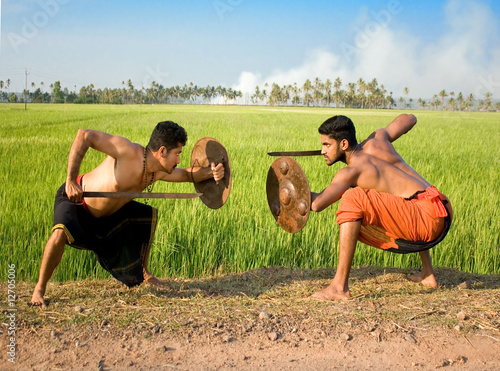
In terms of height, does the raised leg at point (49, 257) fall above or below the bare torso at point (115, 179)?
below

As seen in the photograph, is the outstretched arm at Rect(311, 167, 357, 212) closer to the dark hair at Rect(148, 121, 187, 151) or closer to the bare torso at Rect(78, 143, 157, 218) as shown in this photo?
the dark hair at Rect(148, 121, 187, 151)

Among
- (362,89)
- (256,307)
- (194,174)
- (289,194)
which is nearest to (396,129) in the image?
(289,194)

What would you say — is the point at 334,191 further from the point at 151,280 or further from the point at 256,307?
the point at 151,280

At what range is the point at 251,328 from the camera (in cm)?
268

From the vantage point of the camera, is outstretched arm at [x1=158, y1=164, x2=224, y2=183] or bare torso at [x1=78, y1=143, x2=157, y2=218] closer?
bare torso at [x1=78, y1=143, x2=157, y2=218]

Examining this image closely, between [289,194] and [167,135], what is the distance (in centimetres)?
83

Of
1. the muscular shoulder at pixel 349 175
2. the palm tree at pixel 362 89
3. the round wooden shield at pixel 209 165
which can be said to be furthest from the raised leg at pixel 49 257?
the palm tree at pixel 362 89

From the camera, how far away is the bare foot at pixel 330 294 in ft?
9.98

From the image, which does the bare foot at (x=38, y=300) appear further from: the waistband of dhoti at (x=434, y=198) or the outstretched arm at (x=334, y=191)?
the waistband of dhoti at (x=434, y=198)

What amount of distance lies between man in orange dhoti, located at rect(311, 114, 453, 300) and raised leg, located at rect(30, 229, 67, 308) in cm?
154

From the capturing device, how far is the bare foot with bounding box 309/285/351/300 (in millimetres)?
3041

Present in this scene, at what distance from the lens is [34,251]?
382 cm

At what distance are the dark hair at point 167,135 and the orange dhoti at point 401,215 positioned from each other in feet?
3.60

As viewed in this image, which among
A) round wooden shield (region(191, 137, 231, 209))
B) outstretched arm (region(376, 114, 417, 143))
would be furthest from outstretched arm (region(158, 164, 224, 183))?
outstretched arm (region(376, 114, 417, 143))
